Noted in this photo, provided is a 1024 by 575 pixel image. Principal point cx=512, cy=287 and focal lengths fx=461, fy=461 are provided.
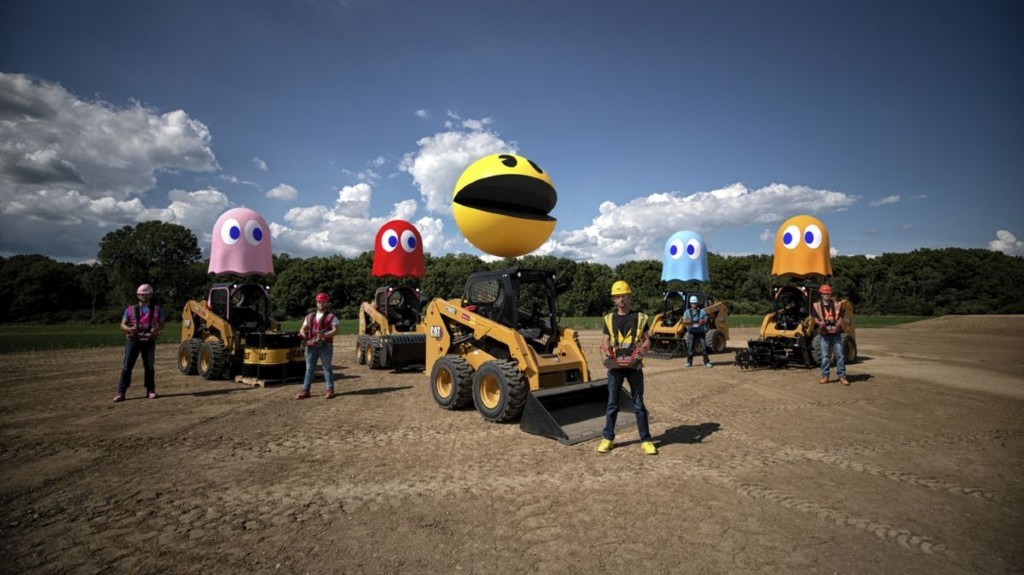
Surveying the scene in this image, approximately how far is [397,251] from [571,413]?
26.7 feet

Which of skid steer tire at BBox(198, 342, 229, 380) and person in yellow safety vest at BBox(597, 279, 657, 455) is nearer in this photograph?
person in yellow safety vest at BBox(597, 279, 657, 455)

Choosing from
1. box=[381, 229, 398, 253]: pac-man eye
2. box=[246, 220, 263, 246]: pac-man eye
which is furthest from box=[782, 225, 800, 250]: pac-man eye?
box=[246, 220, 263, 246]: pac-man eye

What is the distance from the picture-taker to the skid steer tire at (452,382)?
747cm

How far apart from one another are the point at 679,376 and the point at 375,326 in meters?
8.62

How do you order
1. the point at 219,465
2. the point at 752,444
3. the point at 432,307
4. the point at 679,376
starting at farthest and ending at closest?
the point at 679,376
the point at 432,307
the point at 752,444
the point at 219,465

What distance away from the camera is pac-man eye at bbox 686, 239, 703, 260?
15500 mm

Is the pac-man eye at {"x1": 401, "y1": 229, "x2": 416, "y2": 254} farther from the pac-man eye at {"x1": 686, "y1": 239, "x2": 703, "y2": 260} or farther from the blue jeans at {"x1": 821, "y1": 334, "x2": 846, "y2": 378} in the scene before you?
the blue jeans at {"x1": 821, "y1": 334, "x2": 846, "y2": 378}

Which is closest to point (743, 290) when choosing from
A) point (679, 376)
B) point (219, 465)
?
point (679, 376)

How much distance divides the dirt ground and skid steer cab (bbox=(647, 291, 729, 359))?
23.2ft

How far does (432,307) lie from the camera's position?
8531mm

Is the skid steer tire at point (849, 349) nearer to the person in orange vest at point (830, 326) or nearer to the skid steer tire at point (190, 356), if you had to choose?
the person in orange vest at point (830, 326)

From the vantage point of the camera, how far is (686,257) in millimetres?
15492

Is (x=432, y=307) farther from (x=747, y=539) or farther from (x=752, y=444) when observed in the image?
(x=747, y=539)

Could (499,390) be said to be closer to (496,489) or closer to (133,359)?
(496,489)
